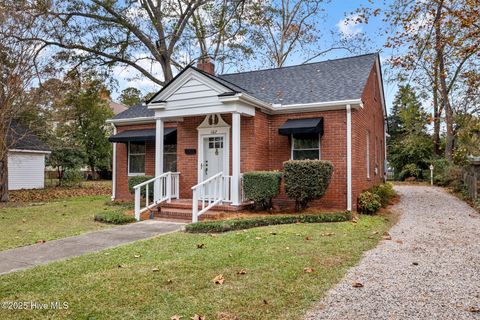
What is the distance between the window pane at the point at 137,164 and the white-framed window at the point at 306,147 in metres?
6.88

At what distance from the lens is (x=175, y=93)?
37.0 feet

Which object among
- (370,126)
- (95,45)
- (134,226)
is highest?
(95,45)

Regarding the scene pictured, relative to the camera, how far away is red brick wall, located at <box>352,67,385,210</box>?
11.0 m

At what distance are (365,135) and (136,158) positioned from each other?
31.4ft

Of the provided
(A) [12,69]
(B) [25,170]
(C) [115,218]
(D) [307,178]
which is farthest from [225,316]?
(B) [25,170]

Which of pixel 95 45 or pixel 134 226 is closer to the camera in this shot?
pixel 134 226

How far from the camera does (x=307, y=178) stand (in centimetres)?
951

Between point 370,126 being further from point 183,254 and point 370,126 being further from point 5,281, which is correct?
point 5,281

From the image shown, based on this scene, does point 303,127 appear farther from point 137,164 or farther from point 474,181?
point 137,164

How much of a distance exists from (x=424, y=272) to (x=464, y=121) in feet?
71.4

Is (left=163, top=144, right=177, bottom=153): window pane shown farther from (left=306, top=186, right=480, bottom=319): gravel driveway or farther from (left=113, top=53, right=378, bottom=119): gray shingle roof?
(left=306, top=186, right=480, bottom=319): gravel driveway

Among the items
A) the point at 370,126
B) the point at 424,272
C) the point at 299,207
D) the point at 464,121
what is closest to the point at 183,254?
the point at 424,272

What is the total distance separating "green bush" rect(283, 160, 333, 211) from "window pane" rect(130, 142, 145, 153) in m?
7.56

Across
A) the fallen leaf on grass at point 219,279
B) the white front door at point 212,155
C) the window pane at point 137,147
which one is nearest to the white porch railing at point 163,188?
the white front door at point 212,155
